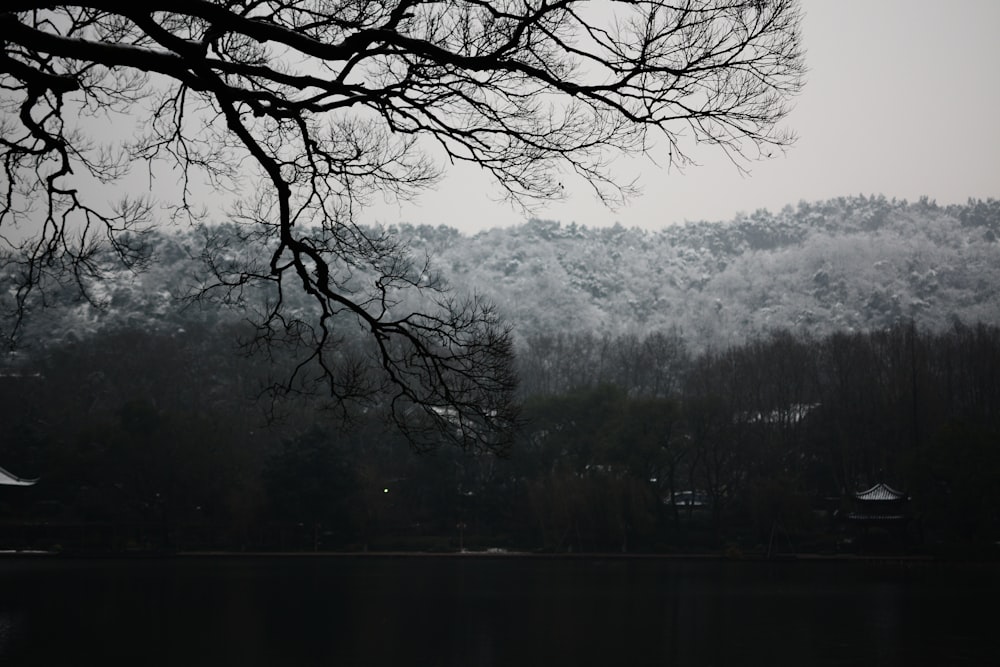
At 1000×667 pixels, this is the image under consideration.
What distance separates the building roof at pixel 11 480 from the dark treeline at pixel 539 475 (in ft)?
1.33

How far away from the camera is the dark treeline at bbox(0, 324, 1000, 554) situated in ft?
128

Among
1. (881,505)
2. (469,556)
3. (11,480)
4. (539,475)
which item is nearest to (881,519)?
(881,505)

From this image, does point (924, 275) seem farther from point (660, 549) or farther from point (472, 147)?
point (472, 147)

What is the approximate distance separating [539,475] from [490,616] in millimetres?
21005

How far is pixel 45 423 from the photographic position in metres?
46.9

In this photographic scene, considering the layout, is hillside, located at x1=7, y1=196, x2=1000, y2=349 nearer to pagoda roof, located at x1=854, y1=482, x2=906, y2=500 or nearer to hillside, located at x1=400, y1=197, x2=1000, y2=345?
hillside, located at x1=400, y1=197, x2=1000, y2=345

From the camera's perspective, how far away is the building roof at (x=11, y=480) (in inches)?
1667

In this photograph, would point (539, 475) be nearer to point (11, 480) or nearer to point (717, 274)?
point (11, 480)

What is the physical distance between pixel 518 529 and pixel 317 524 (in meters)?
7.40

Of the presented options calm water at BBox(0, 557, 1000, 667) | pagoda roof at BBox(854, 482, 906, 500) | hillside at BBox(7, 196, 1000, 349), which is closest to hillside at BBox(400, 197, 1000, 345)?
hillside at BBox(7, 196, 1000, 349)

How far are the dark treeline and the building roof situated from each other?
40cm

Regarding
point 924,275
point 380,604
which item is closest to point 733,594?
point 380,604

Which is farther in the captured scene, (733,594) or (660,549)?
(660,549)

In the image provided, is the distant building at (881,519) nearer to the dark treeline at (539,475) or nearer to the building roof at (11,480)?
the dark treeline at (539,475)
